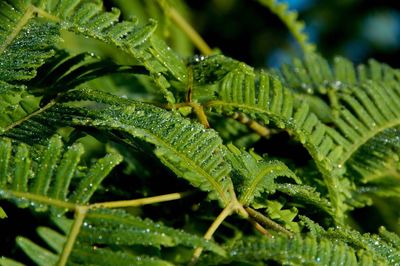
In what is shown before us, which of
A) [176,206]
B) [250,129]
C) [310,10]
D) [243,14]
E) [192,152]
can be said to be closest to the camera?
[192,152]

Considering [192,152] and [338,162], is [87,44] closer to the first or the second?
[338,162]

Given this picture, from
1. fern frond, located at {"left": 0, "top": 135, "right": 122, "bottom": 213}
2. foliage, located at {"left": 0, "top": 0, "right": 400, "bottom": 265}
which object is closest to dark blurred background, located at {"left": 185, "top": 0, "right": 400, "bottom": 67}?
foliage, located at {"left": 0, "top": 0, "right": 400, "bottom": 265}

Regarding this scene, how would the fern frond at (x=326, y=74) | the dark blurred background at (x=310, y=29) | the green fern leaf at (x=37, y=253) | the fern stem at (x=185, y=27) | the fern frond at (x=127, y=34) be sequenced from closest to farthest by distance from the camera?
1. the green fern leaf at (x=37, y=253)
2. the fern frond at (x=127, y=34)
3. the fern frond at (x=326, y=74)
4. the fern stem at (x=185, y=27)
5. the dark blurred background at (x=310, y=29)

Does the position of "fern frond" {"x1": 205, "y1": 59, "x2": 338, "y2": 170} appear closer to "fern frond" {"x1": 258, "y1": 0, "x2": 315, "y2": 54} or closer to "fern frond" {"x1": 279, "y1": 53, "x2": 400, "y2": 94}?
"fern frond" {"x1": 279, "y1": 53, "x2": 400, "y2": 94}

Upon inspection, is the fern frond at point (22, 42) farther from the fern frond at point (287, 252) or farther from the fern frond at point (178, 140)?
the fern frond at point (287, 252)

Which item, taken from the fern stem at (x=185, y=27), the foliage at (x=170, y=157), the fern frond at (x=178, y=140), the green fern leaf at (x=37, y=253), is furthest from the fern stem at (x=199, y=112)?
the fern stem at (x=185, y=27)

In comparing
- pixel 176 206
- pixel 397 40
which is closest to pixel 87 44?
pixel 176 206
